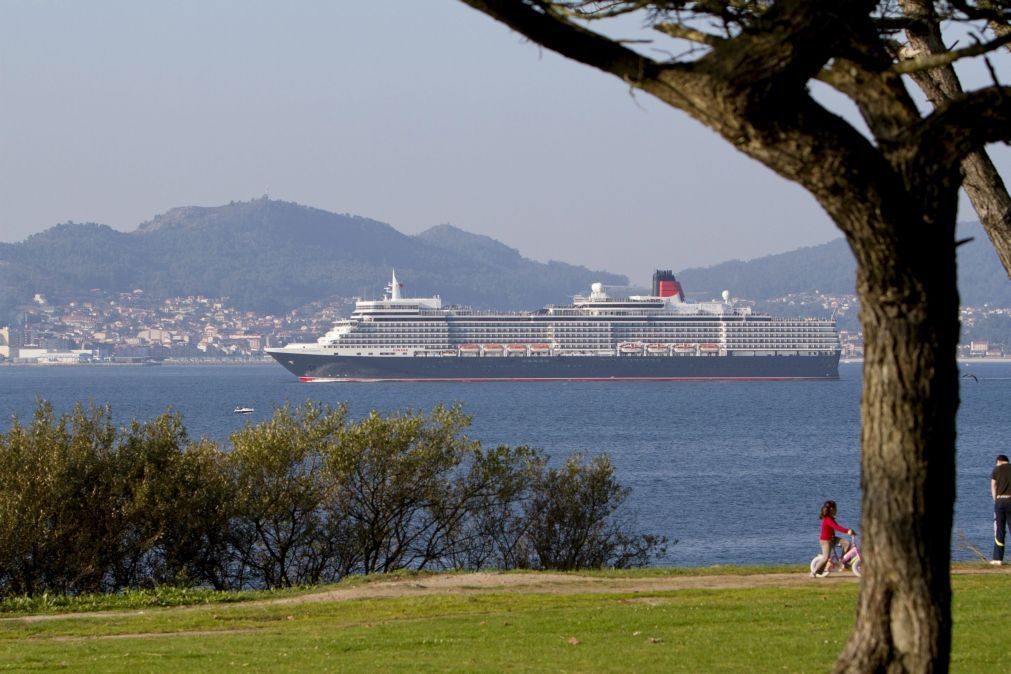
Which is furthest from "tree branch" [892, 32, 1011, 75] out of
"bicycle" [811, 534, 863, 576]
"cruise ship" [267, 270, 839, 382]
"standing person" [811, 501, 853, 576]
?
"cruise ship" [267, 270, 839, 382]

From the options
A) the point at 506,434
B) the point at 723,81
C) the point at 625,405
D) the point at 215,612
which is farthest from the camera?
the point at 625,405

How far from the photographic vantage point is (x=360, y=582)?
1341cm

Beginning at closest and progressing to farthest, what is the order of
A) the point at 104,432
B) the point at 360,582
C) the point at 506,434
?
the point at 360,582 < the point at 104,432 < the point at 506,434

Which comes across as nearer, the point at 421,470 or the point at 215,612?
the point at 215,612

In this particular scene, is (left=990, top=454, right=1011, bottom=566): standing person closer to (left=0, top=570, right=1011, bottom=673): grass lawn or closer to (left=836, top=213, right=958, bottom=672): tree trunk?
(left=0, top=570, right=1011, bottom=673): grass lawn

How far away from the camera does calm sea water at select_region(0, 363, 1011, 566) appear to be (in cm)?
2841

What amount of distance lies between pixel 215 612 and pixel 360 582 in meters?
2.20

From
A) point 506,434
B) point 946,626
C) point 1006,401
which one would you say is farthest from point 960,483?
point 1006,401

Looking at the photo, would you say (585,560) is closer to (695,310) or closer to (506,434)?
(506,434)

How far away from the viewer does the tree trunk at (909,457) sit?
4.27 metres

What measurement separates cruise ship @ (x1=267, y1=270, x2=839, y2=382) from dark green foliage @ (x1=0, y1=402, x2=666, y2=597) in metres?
82.3

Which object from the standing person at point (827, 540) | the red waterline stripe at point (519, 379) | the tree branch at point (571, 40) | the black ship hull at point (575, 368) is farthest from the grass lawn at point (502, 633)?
the black ship hull at point (575, 368)

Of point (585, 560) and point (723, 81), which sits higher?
point (723, 81)

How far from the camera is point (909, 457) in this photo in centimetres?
430
